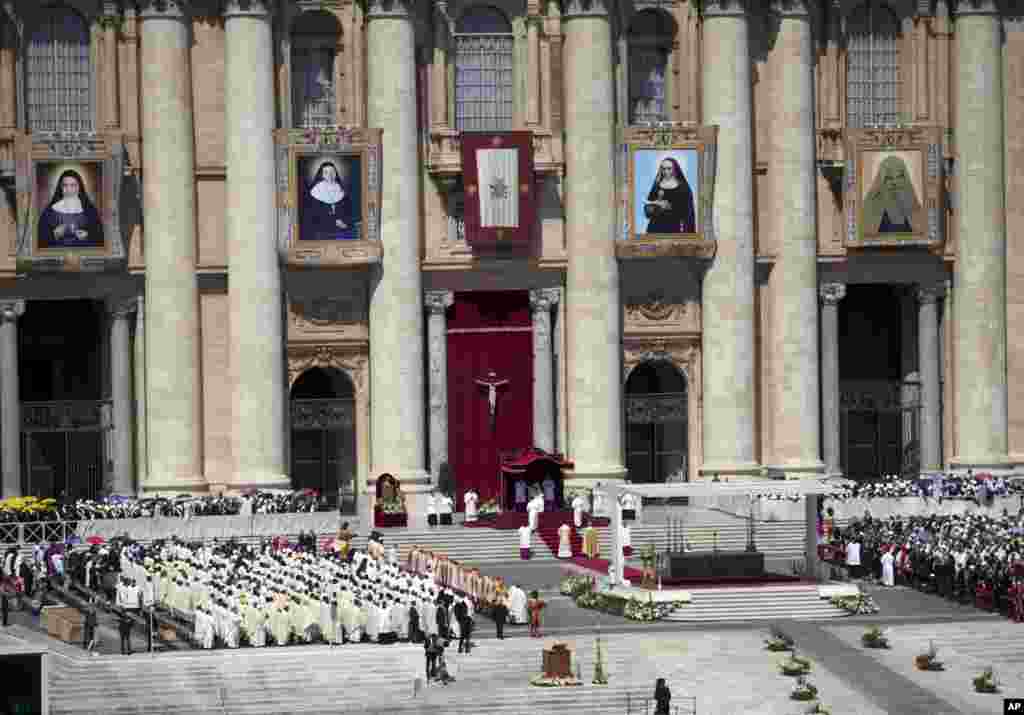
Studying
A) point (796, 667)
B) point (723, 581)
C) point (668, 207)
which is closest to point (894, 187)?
point (668, 207)

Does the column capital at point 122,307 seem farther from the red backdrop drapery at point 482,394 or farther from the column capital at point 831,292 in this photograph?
the column capital at point 831,292

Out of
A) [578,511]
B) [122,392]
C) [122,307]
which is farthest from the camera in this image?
[122,307]

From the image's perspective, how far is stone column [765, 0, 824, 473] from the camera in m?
128

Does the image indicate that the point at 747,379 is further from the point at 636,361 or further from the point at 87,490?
the point at 87,490

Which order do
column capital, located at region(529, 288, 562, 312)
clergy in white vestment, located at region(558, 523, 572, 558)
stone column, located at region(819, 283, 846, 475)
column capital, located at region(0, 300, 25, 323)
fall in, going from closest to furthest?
clergy in white vestment, located at region(558, 523, 572, 558) → column capital, located at region(0, 300, 25, 323) → column capital, located at region(529, 288, 562, 312) → stone column, located at region(819, 283, 846, 475)

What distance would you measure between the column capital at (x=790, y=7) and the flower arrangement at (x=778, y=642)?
41464 mm

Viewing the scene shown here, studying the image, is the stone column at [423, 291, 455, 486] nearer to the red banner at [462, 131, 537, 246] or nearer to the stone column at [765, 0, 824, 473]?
the red banner at [462, 131, 537, 246]

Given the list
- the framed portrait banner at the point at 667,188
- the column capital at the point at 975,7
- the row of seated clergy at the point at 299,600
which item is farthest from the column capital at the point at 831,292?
the row of seated clergy at the point at 299,600

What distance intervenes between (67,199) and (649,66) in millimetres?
25529

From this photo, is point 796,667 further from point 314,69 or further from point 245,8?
point 314,69

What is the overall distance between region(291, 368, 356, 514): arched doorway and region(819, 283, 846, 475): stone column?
20.2 metres

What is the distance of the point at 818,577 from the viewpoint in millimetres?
103312

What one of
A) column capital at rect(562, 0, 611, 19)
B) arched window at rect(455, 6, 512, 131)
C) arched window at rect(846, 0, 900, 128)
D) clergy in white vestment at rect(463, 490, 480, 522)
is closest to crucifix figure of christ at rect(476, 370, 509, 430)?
clergy in white vestment at rect(463, 490, 480, 522)

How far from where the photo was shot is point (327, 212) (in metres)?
125
